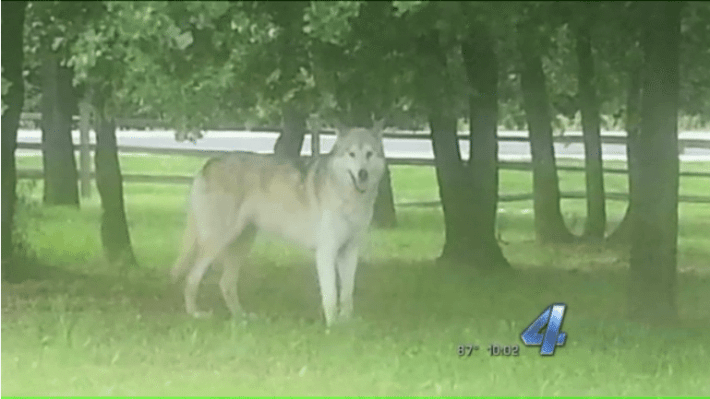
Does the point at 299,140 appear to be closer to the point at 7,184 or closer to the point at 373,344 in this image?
the point at 373,344

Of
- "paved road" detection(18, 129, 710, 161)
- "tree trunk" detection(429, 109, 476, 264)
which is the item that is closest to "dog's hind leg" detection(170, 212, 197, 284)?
"paved road" detection(18, 129, 710, 161)

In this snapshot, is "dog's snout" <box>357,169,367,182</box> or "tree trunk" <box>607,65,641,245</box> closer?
"dog's snout" <box>357,169,367,182</box>

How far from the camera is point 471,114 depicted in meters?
3.83

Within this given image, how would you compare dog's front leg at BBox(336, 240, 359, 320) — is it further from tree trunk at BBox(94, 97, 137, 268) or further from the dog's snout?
tree trunk at BBox(94, 97, 137, 268)

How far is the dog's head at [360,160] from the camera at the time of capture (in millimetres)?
3645

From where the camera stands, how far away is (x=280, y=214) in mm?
3754

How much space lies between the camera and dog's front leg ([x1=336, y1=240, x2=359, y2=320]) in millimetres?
3750

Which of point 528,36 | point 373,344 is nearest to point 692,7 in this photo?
point 528,36

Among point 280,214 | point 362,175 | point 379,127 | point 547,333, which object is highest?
point 379,127

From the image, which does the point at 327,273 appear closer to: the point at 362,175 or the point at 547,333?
the point at 362,175

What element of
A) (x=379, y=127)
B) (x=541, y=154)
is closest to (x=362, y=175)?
(x=379, y=127)

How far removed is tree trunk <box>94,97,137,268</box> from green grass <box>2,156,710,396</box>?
0.03 m

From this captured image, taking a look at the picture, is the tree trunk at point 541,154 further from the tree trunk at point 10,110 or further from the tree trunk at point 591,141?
the tree trunk at point 10,110

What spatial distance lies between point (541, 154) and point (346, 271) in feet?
2.46
